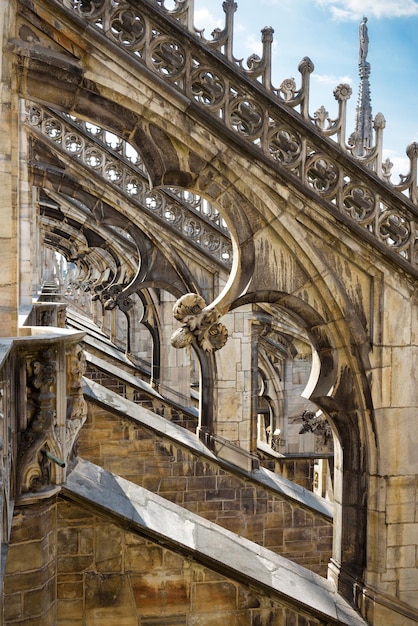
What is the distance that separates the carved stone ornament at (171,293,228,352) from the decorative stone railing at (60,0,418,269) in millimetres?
1048

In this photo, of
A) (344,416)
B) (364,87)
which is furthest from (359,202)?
(364,87)

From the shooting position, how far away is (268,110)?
4203mm

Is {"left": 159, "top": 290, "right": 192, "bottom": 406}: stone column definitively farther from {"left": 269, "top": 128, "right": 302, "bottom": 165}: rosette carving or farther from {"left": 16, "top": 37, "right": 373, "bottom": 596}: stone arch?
{"left": 269, "top": 128, "right": 302, "bottom": 165}: rosette carving

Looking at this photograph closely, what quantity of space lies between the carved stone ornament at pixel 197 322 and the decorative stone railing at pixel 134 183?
4904 millimetres

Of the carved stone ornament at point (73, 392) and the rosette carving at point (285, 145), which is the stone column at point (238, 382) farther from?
the carved stone ornament at point (73, 392)

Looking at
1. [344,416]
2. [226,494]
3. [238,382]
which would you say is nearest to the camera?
[344,416]

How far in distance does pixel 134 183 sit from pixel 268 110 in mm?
5524

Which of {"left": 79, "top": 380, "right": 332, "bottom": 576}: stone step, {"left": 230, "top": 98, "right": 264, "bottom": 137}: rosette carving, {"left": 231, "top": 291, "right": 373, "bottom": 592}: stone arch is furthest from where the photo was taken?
{"left": 79, "top": 380, "right": 332, "bottom": 576}: stone step

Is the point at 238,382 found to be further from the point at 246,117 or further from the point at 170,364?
the point at 246,117

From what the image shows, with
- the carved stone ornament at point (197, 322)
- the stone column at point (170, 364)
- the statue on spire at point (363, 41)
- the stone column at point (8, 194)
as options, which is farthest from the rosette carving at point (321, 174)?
the statue on spire at point (363, 41)

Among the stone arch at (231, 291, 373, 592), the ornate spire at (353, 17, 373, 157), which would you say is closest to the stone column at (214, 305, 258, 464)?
the stone arch at (231, 291, 373, 592)

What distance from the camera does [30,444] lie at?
3293 mm

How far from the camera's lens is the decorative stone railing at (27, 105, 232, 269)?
9094 millimetres

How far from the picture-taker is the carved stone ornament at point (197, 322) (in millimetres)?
4340
